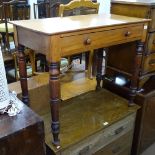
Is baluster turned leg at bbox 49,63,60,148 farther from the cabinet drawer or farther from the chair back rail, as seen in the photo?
the chair back rail

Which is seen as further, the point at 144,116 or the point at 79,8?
the point at 79,8

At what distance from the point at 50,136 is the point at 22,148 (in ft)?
1.26

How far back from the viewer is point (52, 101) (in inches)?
42.7

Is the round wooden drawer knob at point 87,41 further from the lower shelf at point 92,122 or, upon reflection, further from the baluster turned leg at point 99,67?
the baluster turned leg at point 99,67

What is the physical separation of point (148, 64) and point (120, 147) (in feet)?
1.95

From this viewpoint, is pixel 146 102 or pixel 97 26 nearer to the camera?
pixel 97 26

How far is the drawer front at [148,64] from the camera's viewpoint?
1.51m

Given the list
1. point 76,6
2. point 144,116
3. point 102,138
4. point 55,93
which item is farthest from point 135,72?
point 76,6

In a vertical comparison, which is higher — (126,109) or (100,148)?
(126,109)

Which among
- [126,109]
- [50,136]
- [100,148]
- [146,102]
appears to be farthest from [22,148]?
[146,102]

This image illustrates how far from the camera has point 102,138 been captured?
1372mm

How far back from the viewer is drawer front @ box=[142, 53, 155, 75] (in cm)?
151

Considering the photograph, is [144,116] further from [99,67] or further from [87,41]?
[87,41]

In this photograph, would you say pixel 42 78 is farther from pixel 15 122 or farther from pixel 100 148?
pixel 15 122
